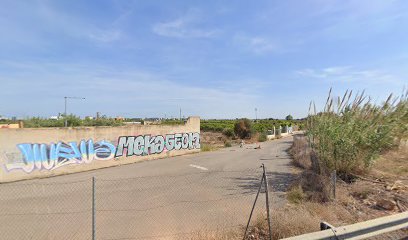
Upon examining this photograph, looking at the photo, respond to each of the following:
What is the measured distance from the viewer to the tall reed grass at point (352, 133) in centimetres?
1213

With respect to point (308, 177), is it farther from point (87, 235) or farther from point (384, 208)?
point (87, 235)

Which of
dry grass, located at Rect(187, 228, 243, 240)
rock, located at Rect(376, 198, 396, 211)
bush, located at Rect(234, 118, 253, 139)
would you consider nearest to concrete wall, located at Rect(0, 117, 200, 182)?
dry grass, located at Rect(187, 228, 243, 240)

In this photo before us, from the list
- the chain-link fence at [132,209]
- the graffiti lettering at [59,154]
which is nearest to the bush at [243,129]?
the graffiti lettering at [59,154]

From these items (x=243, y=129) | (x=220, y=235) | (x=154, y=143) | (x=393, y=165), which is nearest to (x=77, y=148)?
(x=154, y=143)

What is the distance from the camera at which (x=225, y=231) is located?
6.82 meters

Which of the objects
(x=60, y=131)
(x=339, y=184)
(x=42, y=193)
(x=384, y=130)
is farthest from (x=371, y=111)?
(x=60, y=131)

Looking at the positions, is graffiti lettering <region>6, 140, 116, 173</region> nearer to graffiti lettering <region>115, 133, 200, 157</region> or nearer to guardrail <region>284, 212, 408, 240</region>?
graffiti lettering <region>115, 133, 200, 157</region>

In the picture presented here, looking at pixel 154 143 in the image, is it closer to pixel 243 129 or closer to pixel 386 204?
pixel 386 204

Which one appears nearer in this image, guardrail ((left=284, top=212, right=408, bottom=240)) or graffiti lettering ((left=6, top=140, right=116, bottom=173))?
guardrail ((left=284, top=212, right=408, bottom=240))

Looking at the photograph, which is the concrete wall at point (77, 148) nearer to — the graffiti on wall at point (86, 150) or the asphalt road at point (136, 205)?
the graffiti on wall at point (86, 150)

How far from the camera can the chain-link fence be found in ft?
24.3

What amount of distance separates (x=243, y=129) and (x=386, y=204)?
146 feet

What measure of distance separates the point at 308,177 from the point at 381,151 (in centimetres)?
377

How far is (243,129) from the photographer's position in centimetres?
5300
